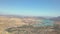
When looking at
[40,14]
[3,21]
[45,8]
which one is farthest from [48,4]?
[3,21]

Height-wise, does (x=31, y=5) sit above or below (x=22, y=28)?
above

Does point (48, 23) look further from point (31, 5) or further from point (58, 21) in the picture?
point (31, 5)

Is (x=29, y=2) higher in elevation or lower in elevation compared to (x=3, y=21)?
higher

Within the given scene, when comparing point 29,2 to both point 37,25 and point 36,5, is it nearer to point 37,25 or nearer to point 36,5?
point 36,5

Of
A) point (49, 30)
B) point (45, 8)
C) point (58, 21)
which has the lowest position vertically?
point (49, 30)

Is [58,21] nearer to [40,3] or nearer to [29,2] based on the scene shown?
[40,3]

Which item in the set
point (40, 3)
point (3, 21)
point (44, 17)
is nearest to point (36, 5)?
point (40, 3)

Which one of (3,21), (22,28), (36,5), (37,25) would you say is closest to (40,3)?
(36,5)
